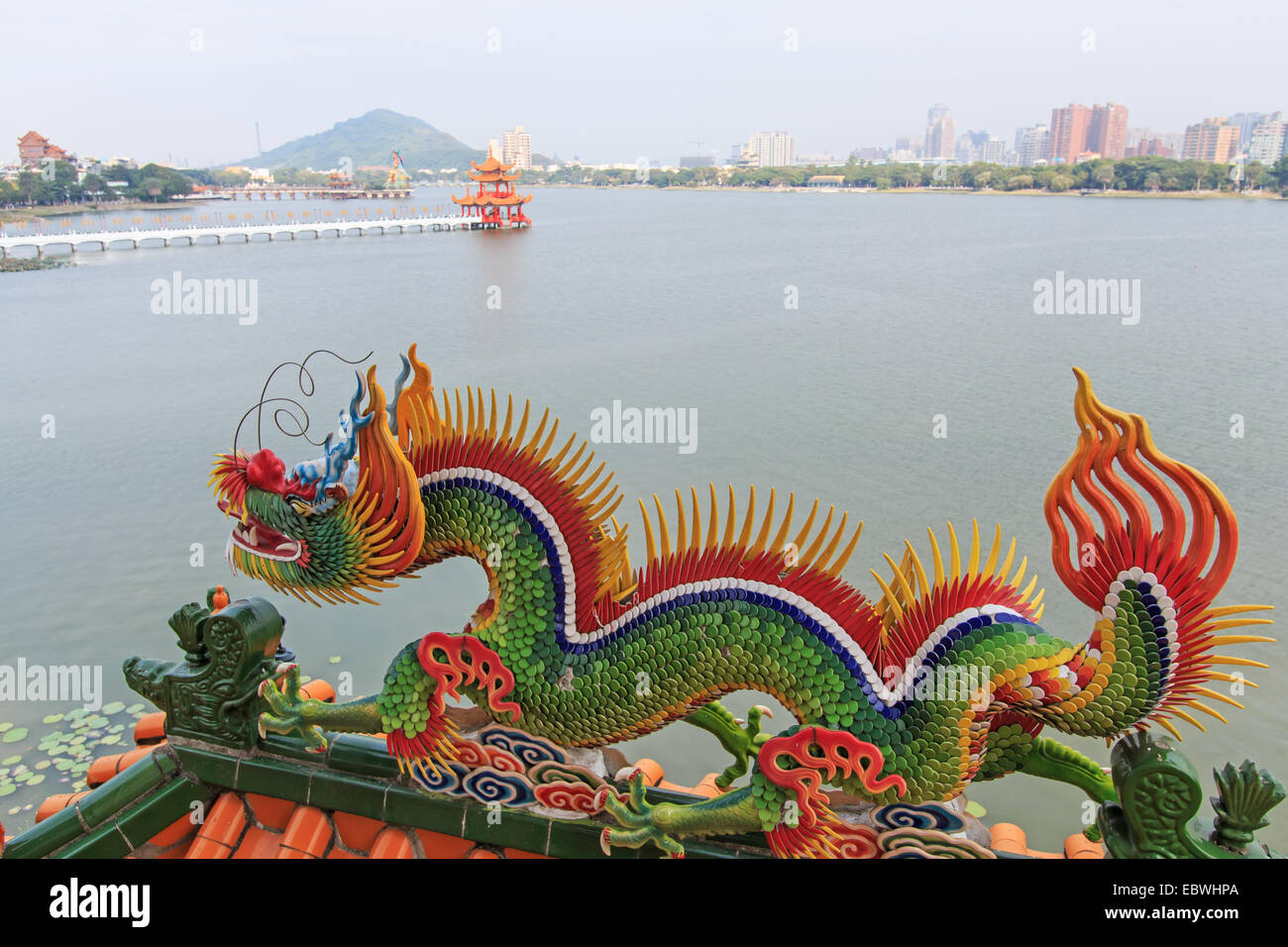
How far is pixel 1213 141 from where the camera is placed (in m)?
110

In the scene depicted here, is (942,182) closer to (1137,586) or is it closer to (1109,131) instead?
(1109,131)

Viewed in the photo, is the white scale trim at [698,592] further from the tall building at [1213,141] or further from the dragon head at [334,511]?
the tall building at [1213,141]

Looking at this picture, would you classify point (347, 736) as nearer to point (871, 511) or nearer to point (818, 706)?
point (818, 706)

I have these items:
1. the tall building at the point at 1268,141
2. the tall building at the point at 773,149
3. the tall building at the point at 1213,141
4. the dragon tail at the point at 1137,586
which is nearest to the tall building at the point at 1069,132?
the tall building at the point at 1213,141

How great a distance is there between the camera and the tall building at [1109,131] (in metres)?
107

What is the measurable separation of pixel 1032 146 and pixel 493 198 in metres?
113

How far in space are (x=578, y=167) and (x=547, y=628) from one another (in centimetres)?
18987

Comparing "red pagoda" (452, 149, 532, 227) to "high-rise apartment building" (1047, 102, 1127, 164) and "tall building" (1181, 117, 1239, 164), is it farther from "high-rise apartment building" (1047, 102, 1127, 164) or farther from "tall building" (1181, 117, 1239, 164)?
"tall building" (1181, 117, 1239, 164)

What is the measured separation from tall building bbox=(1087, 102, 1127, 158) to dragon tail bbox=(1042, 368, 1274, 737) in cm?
11998

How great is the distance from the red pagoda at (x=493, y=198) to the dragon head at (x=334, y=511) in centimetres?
5148

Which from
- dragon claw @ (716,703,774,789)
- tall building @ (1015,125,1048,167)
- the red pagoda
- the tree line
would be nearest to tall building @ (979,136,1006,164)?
tall building @ (1015,125,1048,167)

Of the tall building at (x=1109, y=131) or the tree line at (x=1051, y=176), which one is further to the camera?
the tall building at (x=1109, y=131)

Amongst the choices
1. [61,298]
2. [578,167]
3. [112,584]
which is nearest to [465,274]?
[61,298]

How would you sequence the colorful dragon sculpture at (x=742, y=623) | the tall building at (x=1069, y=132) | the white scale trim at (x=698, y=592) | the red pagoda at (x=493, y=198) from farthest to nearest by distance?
the tall building at (x=1069, y=132) < the red pagoda at (x=493, y=198) < the white scale trim at (x=698, y=592) < the colorful dragon sculpture at (x=742, y=623)
